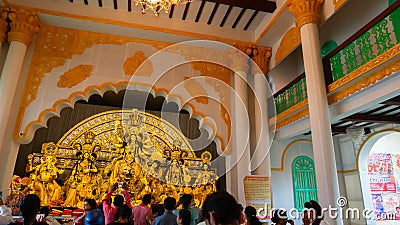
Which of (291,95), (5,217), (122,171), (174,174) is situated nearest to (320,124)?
(291,95)

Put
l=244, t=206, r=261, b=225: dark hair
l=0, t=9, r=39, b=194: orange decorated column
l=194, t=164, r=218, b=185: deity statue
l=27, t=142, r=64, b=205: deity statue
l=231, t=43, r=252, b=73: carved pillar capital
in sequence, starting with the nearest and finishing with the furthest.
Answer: l=244, t=206, r=261, b=225: dark hair
l=0, t=9, r=39, b=194: orange decorated column
l=27, t=142, r=64, b=205: deity statue
l=231, t=43, r=252, b=73: carved pillar capital
l=194, t=164, r=218, b=185: deity statue

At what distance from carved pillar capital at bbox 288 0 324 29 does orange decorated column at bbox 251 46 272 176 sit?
1893 mm

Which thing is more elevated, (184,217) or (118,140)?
(118,140)

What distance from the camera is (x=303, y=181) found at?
26.8 ft

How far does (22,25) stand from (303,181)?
801 centimetres

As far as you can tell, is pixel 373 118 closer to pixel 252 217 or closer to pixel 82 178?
pixel 252 217

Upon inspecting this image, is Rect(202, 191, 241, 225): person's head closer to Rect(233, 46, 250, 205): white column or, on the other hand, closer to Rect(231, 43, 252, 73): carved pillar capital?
Rect(233, 46, 250, 205): white column

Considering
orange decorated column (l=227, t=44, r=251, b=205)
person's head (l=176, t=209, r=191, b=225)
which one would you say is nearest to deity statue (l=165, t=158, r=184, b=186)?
orange decorated column (l=227, t=44, r=251, b=205)

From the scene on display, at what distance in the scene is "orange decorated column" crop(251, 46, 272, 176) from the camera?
658 cm

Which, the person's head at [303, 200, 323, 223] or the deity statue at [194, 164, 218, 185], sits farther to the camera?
the deity statue at [194, 164, 218, 185]

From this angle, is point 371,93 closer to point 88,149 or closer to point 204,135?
point 204,135

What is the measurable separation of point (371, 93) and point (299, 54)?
4720 millimetres

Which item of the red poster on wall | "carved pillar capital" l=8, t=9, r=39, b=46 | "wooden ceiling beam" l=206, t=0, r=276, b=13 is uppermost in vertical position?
"wooden ceiling beam" l=206, t=0, r=276, b=13

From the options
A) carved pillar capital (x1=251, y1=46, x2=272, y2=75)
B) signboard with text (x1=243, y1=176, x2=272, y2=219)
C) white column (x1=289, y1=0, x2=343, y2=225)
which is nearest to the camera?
white column (x1=289, y1=0, x2=343, y2=225)
